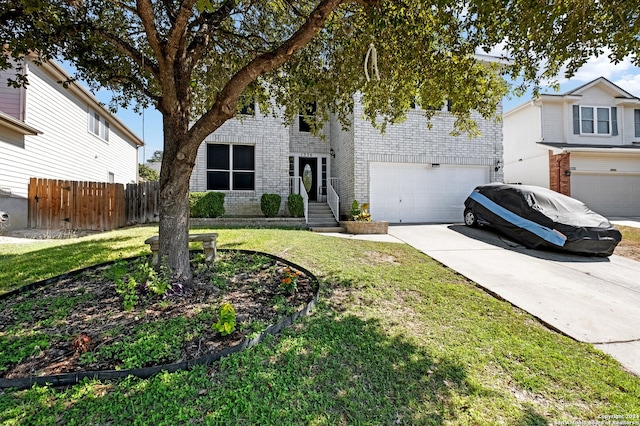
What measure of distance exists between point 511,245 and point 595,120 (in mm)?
14843

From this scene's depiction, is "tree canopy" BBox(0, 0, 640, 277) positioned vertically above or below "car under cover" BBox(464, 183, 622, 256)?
above

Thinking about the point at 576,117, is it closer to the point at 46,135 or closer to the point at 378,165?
the point at 378,165

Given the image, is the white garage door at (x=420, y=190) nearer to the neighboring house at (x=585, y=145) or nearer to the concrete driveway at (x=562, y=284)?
the concrete driveway at (x=562, y=284)

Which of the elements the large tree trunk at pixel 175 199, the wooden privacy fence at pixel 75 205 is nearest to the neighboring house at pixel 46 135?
the wooden privacy fence at pixel 75 205

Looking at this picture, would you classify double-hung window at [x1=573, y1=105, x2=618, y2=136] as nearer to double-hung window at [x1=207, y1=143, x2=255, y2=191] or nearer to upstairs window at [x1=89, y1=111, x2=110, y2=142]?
double-hung window at [x1=207, y1=143, x2=255, y2=191]

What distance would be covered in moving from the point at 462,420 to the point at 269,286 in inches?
108

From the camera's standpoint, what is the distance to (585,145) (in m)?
16.2

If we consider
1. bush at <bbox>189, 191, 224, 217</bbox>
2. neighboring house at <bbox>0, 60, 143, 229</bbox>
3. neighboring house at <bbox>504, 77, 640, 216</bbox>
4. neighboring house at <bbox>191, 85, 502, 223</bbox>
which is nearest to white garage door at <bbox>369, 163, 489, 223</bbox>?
neighboring house at <bbox>191, 85, 502, 223</bbox>

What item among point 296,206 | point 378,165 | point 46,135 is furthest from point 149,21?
point 46,135

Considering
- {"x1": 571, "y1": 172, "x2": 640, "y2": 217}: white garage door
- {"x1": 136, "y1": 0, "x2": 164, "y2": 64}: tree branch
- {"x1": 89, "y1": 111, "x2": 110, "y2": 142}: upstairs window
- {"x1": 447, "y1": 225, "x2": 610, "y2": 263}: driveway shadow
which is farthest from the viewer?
{"x1": 571, "y1": 172, "x2": 640, "y2": 217}: white garage door

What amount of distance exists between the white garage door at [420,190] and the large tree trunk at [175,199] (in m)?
8.87

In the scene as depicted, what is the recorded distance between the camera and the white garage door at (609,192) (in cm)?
1557

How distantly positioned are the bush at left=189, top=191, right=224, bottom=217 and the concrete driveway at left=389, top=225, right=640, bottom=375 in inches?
253

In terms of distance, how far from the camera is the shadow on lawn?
199cm
